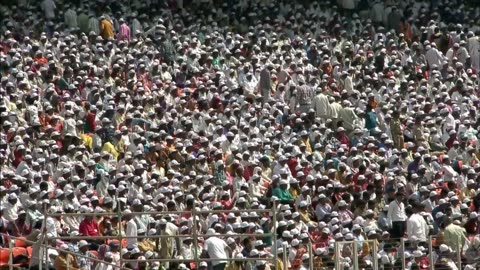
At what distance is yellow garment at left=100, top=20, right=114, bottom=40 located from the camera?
42500mm

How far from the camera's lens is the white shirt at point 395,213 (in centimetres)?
3525

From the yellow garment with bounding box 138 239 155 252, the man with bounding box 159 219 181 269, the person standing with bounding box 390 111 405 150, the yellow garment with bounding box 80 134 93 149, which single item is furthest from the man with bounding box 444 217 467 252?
the yellow garment with bounding box 80 134 93 149

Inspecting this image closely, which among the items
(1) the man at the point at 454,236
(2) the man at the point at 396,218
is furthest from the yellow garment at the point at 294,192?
(1) the man at the point at 454,236

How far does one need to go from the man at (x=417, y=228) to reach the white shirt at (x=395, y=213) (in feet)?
0.79

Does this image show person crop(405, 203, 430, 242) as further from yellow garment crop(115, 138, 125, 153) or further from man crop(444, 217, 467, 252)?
yellow garment crop(115, 138, 125, 153)

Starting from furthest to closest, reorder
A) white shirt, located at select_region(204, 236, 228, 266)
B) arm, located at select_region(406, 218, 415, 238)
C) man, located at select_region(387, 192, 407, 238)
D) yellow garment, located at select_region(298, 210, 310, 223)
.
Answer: man, located at select_region(387, 192, 407, 238)
yellow garment, located at select_region(298, 210, 310, 223)
arm, located at select_region(406, 218, 415, 238)
white shirt, located at select_region(204, 236, 228, 266)

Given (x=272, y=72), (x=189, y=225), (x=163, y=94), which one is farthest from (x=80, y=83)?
(x=189, y=225)

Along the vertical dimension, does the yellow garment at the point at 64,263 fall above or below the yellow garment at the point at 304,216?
below

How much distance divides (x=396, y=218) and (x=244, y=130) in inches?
182

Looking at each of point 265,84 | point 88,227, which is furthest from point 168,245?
point 265,84

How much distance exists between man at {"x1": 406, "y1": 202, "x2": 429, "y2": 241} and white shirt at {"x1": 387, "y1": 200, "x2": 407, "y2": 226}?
0.24 m

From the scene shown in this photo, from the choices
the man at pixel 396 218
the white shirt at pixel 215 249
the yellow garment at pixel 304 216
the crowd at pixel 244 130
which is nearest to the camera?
the white shirt at pixel 215 249

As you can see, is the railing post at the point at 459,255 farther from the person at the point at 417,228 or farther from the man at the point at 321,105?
the man at the point at 321,105

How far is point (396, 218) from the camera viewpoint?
35.2m
